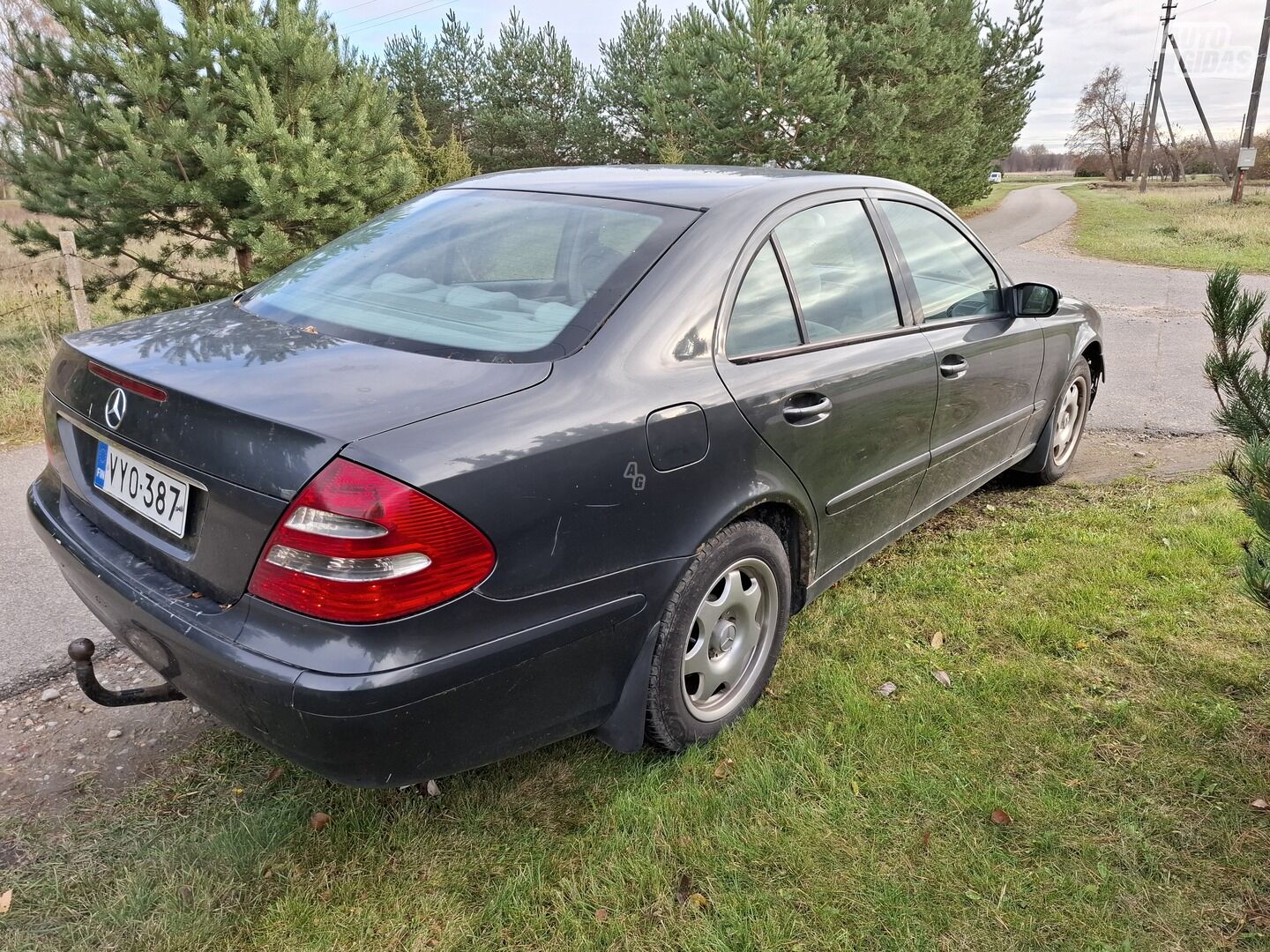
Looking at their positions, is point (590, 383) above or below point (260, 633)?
above

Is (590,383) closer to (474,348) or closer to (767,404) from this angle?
(474,348)

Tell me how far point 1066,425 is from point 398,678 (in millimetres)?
4258

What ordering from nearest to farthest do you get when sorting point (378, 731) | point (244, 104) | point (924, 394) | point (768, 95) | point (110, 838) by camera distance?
point (378, 731) → point (110, 838) → point (924, 394) → point (244, 104) → point (768, 95)

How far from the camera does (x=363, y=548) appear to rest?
1.72 meters

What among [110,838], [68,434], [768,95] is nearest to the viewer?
[110,838]

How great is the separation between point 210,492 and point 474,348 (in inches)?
26.7

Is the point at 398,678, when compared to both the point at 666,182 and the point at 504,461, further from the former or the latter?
the point at 666,182

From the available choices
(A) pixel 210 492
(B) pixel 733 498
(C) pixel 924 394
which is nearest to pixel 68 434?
(A) pixel 210 492

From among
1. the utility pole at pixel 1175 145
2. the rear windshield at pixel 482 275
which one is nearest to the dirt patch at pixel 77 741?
the rear windshield at pixel 482 275

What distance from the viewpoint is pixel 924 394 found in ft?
10.4

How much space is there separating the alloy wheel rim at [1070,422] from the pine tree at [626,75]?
20.7 m

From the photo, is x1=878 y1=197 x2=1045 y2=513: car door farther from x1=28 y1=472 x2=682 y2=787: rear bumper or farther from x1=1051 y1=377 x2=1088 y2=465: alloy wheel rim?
x1=28 y1=472 x2=682 y2=787: rear bumper

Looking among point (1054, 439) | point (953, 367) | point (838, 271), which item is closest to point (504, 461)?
point (838, 271)

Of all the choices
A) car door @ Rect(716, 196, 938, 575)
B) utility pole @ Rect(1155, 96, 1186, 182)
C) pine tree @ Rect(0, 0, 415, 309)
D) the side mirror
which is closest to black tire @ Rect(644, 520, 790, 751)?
car door @ Rect(716, 196, 938, 575)
